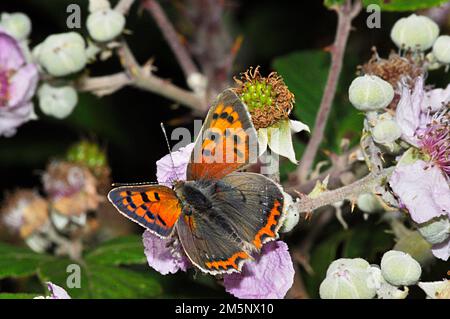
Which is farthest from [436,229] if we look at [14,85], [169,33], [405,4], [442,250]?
[14,85]

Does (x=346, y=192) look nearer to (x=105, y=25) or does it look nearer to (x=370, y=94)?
(x=370, y=94)

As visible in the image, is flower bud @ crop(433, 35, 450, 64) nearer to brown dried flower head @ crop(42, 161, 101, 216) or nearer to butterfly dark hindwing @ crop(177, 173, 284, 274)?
butterfly dark hindwing @ crop(177, 173, 284, 274)

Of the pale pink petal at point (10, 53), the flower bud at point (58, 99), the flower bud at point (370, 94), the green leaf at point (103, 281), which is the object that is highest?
the flower bud at point (370, 94)

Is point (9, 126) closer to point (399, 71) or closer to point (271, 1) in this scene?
point (399, 71)

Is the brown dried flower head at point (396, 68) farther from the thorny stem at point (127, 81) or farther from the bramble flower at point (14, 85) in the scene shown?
the bramble flower at point (14, 85)

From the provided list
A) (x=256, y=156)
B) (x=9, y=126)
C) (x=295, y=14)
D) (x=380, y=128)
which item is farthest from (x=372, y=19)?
(x=295, y=14)

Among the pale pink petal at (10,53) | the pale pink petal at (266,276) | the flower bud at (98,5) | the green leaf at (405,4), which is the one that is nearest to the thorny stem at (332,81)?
the green leaf at (405,4)
